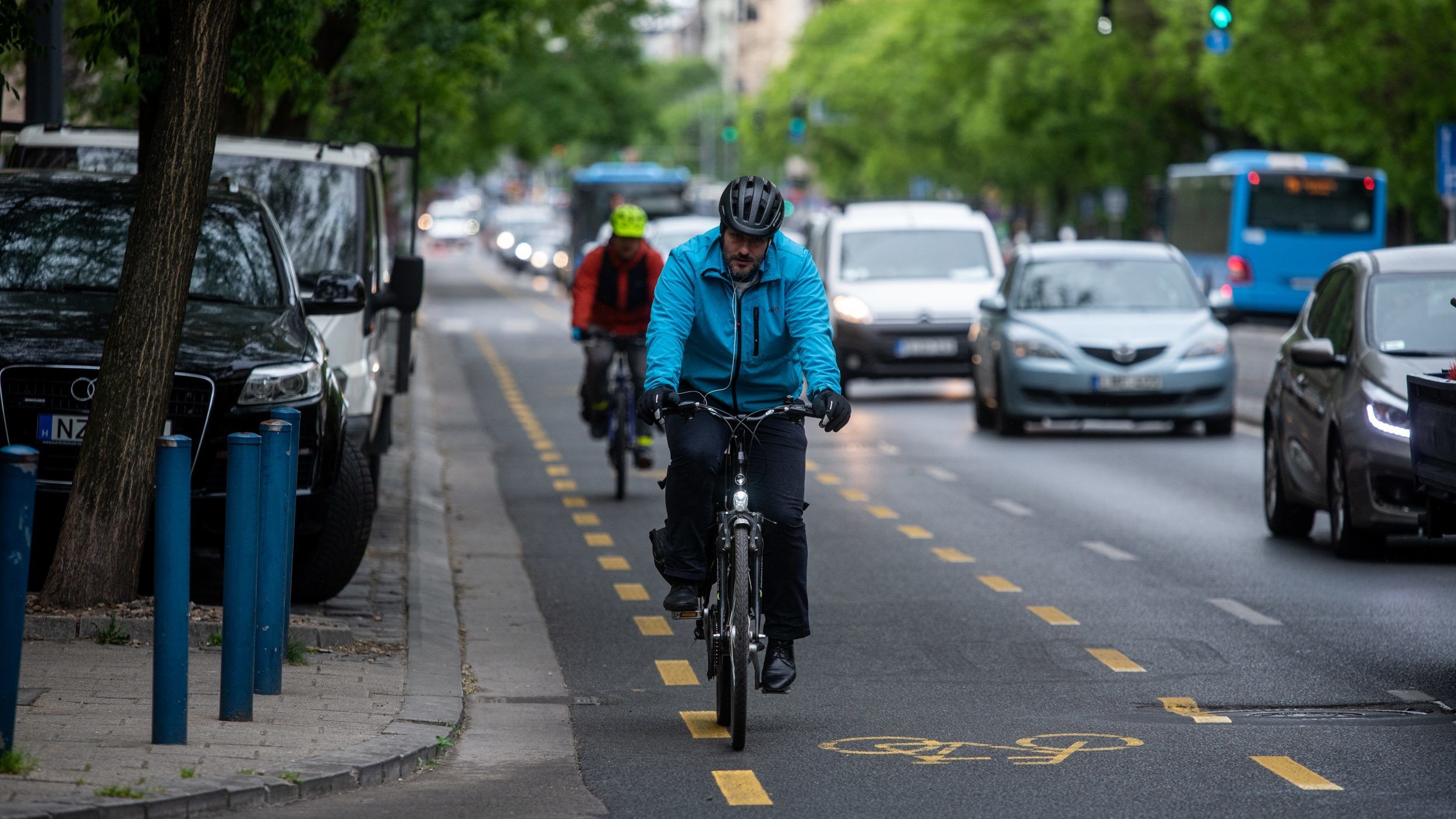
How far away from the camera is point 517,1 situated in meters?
20.0

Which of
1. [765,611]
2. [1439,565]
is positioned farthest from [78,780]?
[1439,565]

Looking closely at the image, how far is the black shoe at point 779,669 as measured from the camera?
25.2 ft

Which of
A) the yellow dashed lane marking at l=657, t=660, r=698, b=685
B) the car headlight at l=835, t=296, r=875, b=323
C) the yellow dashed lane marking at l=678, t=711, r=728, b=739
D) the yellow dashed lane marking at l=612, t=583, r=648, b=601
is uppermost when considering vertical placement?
the car headlight at l=835, t=296, r=875, b=323

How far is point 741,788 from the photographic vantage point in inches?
272

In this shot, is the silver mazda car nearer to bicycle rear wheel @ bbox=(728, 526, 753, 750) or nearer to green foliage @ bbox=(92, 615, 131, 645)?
green foliage @ bbox=(92, 615, 131, 645)

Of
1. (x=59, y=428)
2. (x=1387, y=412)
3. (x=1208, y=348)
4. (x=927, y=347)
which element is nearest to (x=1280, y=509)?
(x=1387, y=412)

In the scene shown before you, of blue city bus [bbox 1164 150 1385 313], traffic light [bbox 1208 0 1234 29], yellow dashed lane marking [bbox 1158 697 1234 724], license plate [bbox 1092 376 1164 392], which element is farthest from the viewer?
blue city bus [bbox 1164 150 1385 313]

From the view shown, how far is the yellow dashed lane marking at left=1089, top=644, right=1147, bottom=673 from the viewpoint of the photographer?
9102 mm

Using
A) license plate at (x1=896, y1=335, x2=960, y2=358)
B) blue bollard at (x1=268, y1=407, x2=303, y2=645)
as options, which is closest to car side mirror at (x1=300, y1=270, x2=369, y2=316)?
blue bollard at (x1=268, y1=407, x2=303, y2=645)

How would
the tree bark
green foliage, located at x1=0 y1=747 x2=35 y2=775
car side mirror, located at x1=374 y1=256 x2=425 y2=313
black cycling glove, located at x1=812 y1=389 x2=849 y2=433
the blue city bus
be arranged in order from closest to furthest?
green foliage, located at x1=0 y1=747 x2=35 y2=775, black cycling glove, located at x1=812 y1=389 x2=849 y2=433, car side mirror, located at x1=374 y1=256 x2=425 y2=313, the tree bark, the blue city bus

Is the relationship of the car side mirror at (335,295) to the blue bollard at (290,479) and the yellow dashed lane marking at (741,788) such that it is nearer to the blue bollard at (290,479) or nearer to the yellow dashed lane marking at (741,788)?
the blue bollard at (290,479)

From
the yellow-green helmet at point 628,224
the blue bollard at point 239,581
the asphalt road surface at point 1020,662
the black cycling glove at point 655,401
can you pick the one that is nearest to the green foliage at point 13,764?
the asphalt road surface at point 1020,662

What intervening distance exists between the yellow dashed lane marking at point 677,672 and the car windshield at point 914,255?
1650 centimetres

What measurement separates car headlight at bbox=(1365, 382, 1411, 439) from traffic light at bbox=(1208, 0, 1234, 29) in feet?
48.8
